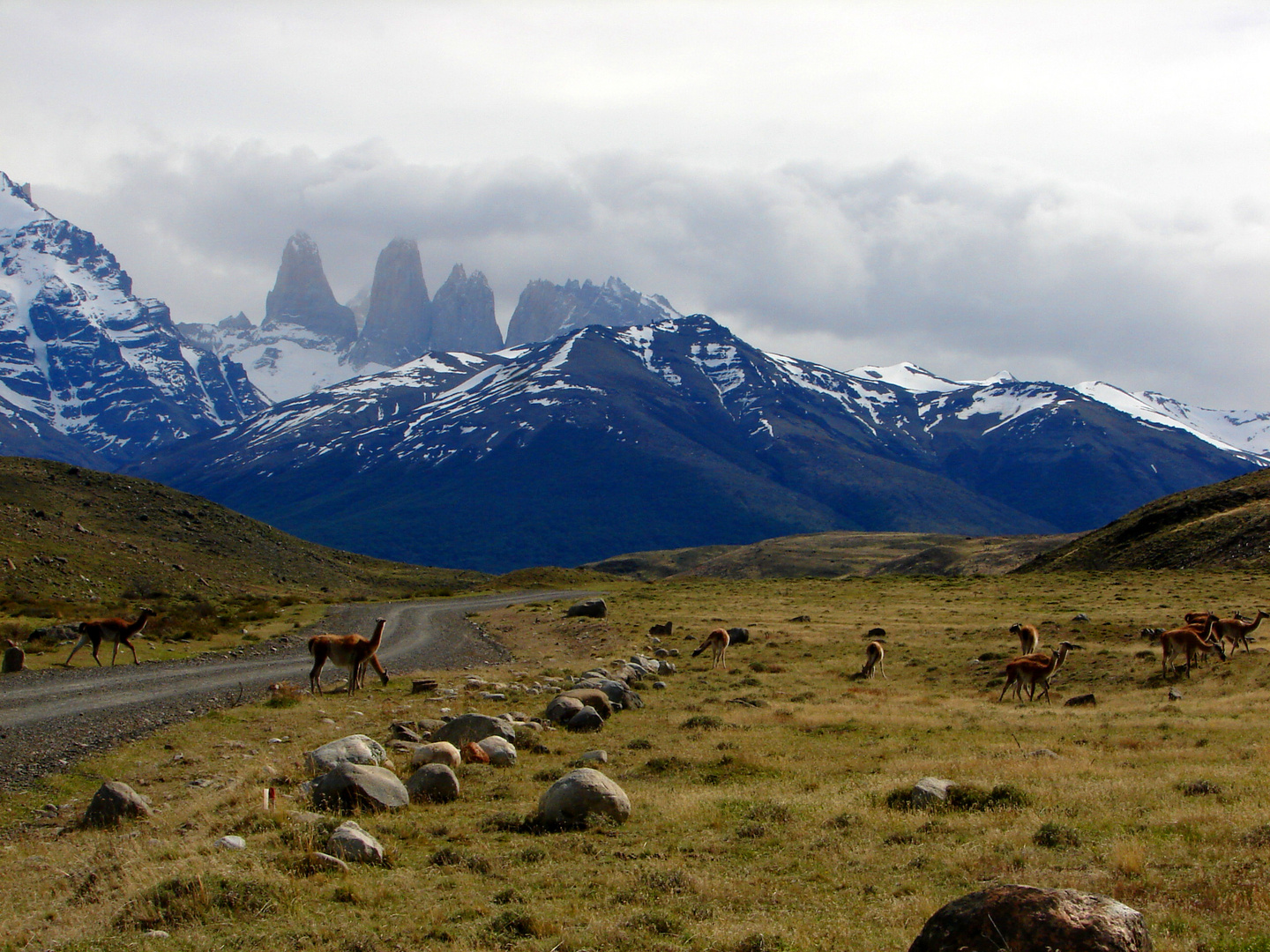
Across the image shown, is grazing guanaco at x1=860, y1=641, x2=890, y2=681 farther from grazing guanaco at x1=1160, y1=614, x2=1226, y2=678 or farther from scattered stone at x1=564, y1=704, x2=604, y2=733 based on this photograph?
scattered stone at x1=564, y1=704, x2=604, y2=733

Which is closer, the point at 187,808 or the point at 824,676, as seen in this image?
the point at 187,808

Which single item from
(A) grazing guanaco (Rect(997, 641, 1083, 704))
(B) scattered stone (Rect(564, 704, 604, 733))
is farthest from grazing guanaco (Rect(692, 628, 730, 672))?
(B) scattered stone (Rect(564, 704, 604, 733))

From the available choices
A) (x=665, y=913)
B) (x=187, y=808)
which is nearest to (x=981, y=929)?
(x=665, y=913)

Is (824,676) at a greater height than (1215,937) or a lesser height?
lesser

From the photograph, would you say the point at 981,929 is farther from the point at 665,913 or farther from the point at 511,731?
the point at 511,731

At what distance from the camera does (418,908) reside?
35.1ft

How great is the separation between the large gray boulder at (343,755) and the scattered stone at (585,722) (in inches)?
259

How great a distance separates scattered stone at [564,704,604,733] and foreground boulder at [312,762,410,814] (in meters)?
8.14

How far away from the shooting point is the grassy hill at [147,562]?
47.7 m

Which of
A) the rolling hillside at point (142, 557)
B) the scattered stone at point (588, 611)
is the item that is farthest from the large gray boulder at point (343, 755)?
the scattered stone at point (588, 611)

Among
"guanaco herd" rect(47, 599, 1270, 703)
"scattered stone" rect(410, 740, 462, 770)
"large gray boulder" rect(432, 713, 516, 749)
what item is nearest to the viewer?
"scattered stone" rect(410, 740, 462, 770)

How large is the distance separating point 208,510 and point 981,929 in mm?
97288

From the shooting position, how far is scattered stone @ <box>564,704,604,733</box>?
22984mm

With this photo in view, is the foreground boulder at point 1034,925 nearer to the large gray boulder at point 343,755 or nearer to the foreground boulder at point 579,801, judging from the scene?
the foreground boulder at point 579,801
